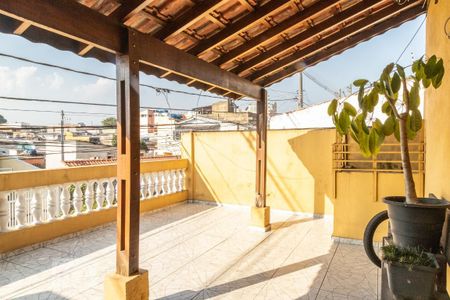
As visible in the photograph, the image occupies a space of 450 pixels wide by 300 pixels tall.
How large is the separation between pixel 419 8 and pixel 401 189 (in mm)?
2297

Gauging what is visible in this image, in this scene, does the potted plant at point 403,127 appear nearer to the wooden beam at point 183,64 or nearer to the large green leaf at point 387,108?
the large green leaf at point 387,108

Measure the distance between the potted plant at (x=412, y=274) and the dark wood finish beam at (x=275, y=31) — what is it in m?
2.44

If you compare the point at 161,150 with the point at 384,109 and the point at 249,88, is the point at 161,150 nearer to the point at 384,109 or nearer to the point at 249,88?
the point at 249,88

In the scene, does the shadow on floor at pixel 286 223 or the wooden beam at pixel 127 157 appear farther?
the shadow on floor at pixel 286 223

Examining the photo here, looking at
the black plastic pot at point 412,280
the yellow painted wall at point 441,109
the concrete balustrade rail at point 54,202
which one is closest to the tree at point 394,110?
the yellow painted wall at point 441,109

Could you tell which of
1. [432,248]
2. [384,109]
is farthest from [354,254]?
[384,109]

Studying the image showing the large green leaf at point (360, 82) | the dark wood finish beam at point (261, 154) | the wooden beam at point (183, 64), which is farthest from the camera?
the dark wood finish beam at point (261, 154)

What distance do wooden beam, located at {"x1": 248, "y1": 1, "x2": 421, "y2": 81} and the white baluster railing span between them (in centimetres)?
282

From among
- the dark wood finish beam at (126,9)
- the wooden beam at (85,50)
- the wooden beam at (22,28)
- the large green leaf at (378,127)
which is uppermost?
Result: the dark wood finish beam at (126,9)

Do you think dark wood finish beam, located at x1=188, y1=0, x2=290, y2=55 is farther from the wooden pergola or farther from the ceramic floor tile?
the ceramic floor tile

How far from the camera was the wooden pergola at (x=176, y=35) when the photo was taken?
6.70 feet

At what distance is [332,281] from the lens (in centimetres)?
299

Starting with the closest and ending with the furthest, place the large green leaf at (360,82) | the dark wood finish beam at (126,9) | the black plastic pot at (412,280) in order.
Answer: the black plastic pot at (412,280), the large green leaf at (360,82), the dark wood finish beam at (126,9)

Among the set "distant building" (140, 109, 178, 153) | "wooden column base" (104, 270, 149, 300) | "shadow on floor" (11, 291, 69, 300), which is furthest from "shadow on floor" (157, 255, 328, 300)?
"distant building" (140, 109, 178, 153)
